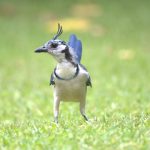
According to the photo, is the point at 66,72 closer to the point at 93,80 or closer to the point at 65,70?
the point at 65,70

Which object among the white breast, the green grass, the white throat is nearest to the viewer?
the green grass

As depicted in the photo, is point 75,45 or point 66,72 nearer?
point 66,72

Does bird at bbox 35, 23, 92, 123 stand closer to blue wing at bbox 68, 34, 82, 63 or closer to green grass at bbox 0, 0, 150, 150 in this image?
blue wing at bbox 68, 34, 82, 63

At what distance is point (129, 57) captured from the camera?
674 inches

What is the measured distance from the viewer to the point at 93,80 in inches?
562

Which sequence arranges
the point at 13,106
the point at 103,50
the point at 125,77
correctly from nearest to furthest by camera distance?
the point at 13,106, the point at 125,77, the point at 103,50

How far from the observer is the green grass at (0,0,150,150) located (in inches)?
241

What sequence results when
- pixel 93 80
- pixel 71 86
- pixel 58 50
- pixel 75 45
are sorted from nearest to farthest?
pixel 58 50 → pixel 71 86 → pixel 75 45 → pixel 93 80

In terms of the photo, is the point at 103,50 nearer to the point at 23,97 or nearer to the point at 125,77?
the point at 125,77

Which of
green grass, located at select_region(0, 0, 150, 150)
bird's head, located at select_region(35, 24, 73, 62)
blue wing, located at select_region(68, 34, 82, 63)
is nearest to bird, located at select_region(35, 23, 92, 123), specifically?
bird's head, located at select_region(35, 24, 73, 62)

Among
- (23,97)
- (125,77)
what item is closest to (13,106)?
(23,97)

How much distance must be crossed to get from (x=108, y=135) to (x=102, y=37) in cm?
1459

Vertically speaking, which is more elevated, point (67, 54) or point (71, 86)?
point (67, 54)

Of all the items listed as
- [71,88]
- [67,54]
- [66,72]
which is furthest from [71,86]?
[67,54]
